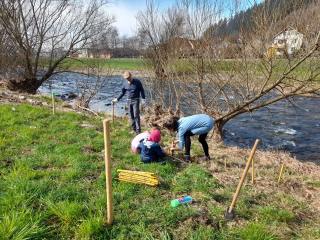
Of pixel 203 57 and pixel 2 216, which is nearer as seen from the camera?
pixel 2 216

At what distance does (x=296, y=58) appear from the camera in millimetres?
9578

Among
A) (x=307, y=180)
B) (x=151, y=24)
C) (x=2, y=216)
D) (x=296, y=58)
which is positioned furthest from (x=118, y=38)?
(x=2, y=216)

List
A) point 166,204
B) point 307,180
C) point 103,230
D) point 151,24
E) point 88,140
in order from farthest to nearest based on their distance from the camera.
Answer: point 151,24 < point 88,140 < point 307,180 < point 166,204 < point 103,230

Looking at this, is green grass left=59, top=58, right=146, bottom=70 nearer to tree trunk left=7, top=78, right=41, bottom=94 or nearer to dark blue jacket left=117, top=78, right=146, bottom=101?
tree trunk left=7, top=78, right=41, bottom=94

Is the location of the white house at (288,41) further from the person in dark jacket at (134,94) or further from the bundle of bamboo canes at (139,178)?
the bundle of bamboo canes at (139,178)

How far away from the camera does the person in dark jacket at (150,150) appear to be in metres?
7.24

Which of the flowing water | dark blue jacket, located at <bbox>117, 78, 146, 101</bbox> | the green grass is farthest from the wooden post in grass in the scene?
the green grass

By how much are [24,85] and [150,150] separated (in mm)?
13787

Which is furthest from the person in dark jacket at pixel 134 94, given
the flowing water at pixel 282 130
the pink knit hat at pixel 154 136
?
the flowing water at pixel 282 130

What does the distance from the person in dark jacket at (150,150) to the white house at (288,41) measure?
441 cm

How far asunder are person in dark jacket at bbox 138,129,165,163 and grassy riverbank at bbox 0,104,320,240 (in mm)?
247

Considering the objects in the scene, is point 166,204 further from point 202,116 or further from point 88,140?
point 88,140

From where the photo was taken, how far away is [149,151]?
726cm

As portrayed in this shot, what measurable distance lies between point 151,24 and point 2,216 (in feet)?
43.3
